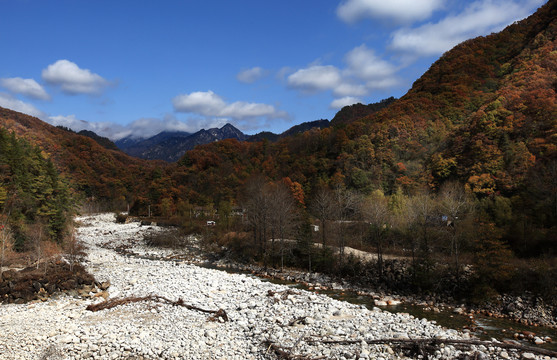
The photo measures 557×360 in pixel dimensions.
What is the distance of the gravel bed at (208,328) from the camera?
10805 millimetres

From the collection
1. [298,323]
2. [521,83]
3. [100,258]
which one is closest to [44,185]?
[100,258]

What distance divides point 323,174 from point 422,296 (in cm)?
3689

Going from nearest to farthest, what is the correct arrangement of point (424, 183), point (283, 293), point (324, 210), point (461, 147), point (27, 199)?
point (283, 293) → point (324, 210) → point (27, 199) → point (461, 147) → point (424, 183)

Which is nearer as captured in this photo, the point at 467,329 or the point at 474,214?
the point at 467,329

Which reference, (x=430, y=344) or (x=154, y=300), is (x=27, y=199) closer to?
(x=154, y=300)

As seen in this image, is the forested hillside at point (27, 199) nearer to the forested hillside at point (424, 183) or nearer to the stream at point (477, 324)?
the forested hillside at point (424, 183)

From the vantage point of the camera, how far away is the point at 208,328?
43.6 feet

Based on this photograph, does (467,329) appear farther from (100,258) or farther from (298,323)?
(100,258)

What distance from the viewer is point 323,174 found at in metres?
56.2

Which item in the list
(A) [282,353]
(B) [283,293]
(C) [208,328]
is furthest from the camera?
(B) [283,293]

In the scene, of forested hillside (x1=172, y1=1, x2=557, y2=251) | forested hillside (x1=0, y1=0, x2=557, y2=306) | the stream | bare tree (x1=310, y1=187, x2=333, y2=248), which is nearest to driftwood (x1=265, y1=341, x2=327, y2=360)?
the stream

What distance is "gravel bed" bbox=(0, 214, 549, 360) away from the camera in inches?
425

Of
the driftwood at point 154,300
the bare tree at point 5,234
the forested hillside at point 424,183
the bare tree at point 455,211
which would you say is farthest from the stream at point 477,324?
the bare tree at point 5,234

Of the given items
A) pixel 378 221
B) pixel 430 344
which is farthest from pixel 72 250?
pixel 378 221
